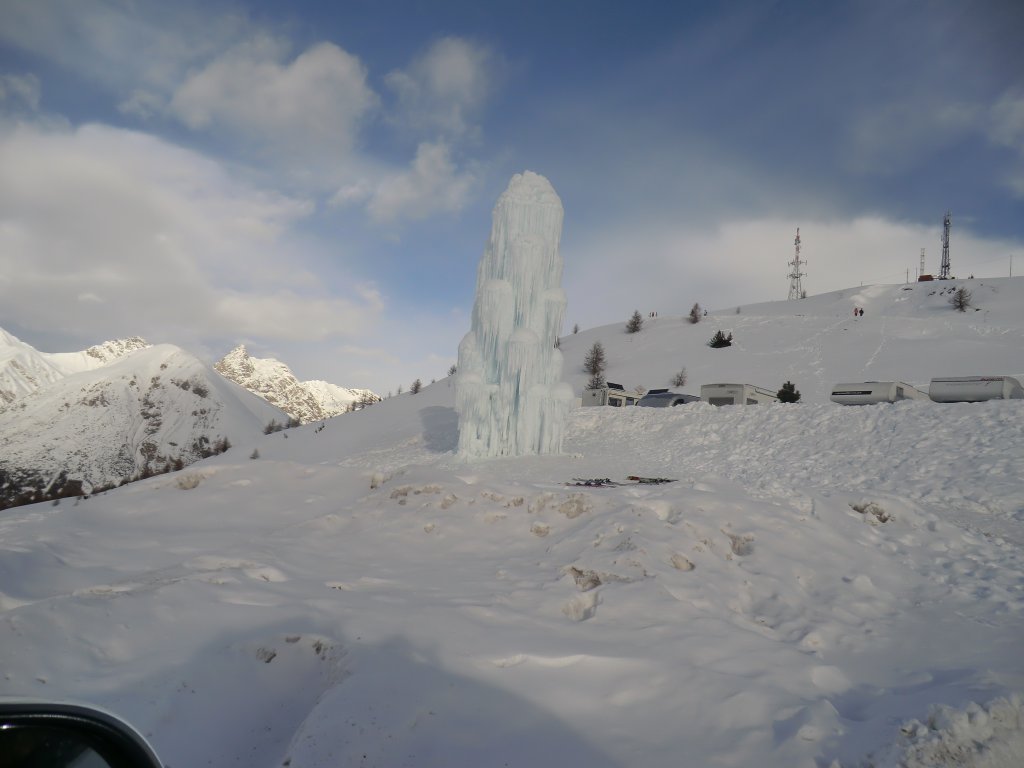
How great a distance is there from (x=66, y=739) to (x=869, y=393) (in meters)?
26.6

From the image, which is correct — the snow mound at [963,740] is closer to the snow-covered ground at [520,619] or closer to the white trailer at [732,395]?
the snow-covered ground at [520,619]

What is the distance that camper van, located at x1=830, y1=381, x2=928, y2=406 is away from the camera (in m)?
22.9

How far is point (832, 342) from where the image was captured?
1829 inches

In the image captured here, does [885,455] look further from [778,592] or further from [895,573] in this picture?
[778,592]

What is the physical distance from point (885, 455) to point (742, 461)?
A: 4152 millimetres

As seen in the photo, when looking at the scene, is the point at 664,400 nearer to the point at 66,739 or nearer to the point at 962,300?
the point at 66,739

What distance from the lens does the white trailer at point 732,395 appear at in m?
28.1

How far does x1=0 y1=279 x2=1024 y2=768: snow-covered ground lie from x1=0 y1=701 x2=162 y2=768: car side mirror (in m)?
0.14

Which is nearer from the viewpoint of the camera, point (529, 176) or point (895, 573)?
point (895, 573)

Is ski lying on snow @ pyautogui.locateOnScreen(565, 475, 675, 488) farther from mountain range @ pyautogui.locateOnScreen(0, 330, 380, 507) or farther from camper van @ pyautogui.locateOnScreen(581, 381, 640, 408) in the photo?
mountain range @ pyautogui.locateOnScreen(0, 330, 380, 507)

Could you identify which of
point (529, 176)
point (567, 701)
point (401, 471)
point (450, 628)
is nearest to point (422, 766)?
point (567, 701)

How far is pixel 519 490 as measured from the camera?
Answer: 991 cm

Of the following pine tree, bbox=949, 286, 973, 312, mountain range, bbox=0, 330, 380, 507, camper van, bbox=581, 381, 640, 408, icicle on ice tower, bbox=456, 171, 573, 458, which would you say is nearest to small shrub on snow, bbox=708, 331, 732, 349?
pine tree, bbox=949, 286, 973, 312

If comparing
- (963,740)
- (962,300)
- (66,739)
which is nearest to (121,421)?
(962,300)
